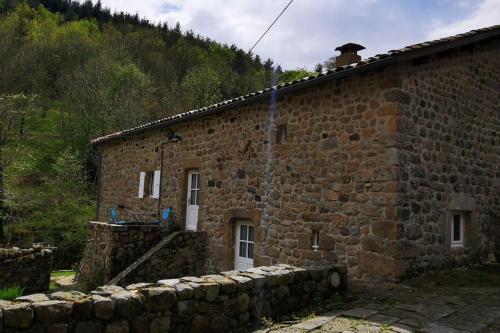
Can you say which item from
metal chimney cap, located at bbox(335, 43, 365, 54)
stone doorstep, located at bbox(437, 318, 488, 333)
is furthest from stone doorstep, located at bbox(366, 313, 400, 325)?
metal chimney cap, located at bbox(335, 43, 365, 54)

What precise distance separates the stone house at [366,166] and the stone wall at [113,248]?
150 cm

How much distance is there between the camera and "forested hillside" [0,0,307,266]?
732 inches

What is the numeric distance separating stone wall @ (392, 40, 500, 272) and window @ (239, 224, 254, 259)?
3776 mm

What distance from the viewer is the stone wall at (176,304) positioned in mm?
3381

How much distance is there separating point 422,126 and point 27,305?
614 cm

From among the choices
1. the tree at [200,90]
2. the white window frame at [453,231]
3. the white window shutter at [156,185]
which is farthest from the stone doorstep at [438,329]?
the tree at [200,90]

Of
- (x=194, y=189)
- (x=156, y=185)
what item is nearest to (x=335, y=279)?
(x=194, y=189)

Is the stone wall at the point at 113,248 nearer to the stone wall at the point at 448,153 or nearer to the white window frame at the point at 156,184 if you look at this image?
the white window frame at the point at 156,184

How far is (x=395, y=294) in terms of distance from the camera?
5.69 metres

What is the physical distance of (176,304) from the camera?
412 cm

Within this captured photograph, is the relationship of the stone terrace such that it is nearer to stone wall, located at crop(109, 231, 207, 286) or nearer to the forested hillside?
stone wall, located at crop(109, 231, 207, 286)

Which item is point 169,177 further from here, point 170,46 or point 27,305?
point 170,46

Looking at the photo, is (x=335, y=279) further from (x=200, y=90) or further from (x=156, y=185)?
(x=200, y=90)

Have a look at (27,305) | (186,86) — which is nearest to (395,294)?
(27,305)
